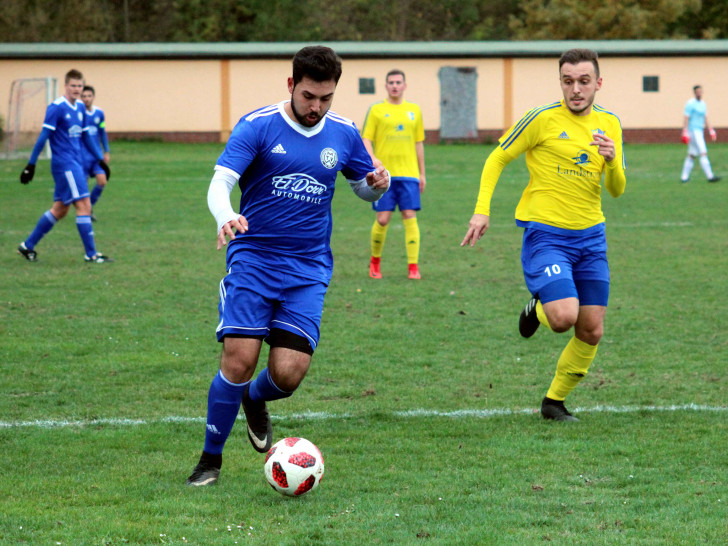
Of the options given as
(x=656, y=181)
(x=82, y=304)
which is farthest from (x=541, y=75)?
(x=82, y=304)

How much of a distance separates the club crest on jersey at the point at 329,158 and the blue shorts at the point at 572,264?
1483 mm

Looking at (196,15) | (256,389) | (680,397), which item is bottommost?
(680,397)

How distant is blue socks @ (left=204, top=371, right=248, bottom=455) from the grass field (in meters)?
0.21

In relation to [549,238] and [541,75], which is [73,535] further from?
[541,75]

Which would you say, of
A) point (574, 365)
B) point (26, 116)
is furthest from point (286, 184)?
point (26, 116)

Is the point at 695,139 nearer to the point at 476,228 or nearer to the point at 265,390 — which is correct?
the point at 476,228

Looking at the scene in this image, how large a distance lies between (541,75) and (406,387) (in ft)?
114

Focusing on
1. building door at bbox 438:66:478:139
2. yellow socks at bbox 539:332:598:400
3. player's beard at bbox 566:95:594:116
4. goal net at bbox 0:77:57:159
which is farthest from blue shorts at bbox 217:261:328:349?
building door at bbox 438:66:478:139

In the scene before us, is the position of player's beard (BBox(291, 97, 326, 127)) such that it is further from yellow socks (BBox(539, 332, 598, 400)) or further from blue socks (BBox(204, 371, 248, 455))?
yellow socks (BBox(539, 332, 598, 400))

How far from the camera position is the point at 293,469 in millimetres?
4258

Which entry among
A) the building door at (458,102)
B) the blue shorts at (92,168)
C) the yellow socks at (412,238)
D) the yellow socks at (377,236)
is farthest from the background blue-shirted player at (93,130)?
the building door at (458,102)

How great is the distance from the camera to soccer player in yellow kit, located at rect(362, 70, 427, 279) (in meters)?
10.7

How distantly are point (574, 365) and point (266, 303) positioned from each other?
6.42ft

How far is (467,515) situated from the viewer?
4113 millimetres
